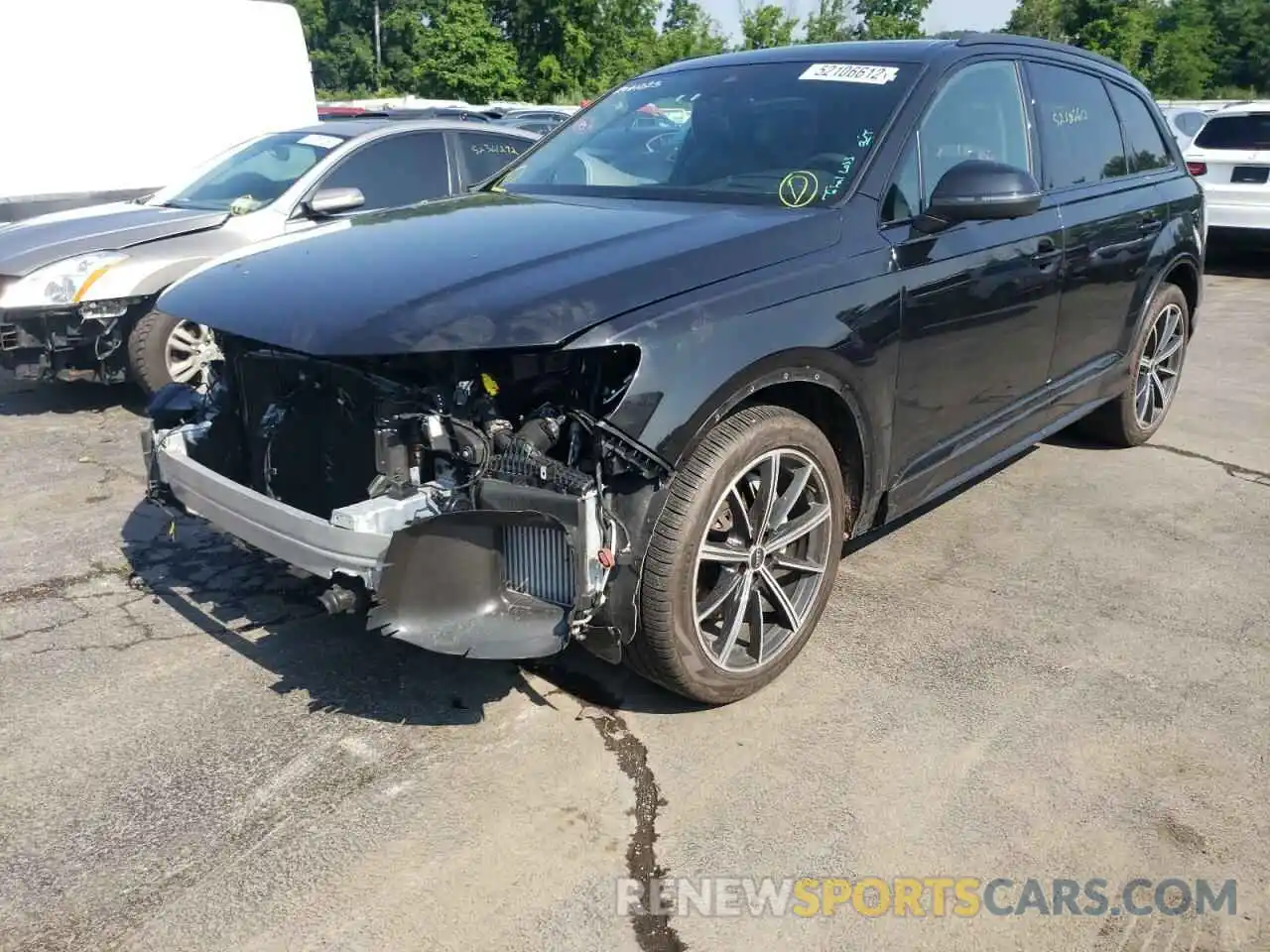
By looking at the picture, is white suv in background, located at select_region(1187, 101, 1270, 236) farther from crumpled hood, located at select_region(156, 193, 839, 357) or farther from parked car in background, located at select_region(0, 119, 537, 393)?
crumpled hood, located at select_region(156, 193, 839, 357)

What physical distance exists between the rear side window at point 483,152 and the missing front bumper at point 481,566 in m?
5.07

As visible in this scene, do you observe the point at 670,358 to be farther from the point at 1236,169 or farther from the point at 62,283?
the point at 1236,169

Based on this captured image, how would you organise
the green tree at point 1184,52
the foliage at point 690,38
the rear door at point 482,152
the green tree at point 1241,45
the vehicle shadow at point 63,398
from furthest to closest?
the green tree at point 1241,45, the green tree at point 1184,52, the foliage at point 690,38, the rear door at point 482,152, the vehicle shadow at point 63,398

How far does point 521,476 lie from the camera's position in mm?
2770

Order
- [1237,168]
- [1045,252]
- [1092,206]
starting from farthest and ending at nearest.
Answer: [1237,168]
[1092,206]
[1045,252]

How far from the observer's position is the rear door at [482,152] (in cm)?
741

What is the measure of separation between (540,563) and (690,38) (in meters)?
50.2

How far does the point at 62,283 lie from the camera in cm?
607

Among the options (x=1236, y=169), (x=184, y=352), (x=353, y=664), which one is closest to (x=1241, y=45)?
(x=1236, y=169)

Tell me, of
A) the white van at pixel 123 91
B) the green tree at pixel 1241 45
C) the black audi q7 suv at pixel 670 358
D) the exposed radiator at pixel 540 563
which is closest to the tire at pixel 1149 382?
the black audi q7 suv at pixel 670 358

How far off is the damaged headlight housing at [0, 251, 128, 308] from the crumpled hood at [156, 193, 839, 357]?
307 centimetres

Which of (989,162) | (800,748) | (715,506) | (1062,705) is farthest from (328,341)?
(1062,705)

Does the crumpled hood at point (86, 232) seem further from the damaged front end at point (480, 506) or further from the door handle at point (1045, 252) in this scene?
the door handle at point (1045, 252)

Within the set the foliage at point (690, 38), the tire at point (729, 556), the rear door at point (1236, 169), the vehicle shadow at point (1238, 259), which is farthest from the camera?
the foliage at point (690, 38)
